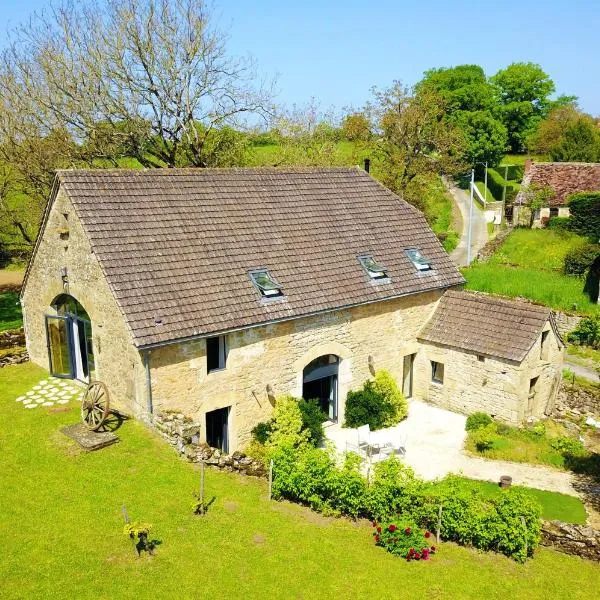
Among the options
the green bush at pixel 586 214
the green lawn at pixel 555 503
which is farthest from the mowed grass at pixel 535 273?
the green lawn at pixel 555 503

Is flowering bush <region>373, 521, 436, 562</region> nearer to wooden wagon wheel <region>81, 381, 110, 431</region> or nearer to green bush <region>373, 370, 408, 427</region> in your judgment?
green bush <region>373, 370, 408, 427</region>

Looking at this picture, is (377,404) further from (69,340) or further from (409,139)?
(409,139)

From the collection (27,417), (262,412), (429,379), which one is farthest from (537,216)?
(27,417)

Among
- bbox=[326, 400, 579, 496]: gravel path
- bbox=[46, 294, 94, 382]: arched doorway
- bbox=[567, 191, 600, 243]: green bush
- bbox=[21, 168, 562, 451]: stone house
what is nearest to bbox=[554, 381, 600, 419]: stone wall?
bbox=[21, 168, 562, 451]: stone house

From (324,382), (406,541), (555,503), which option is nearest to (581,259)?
(324,382)

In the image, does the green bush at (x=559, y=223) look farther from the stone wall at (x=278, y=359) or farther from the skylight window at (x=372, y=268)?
the skylight window at (x=372, y=268)
